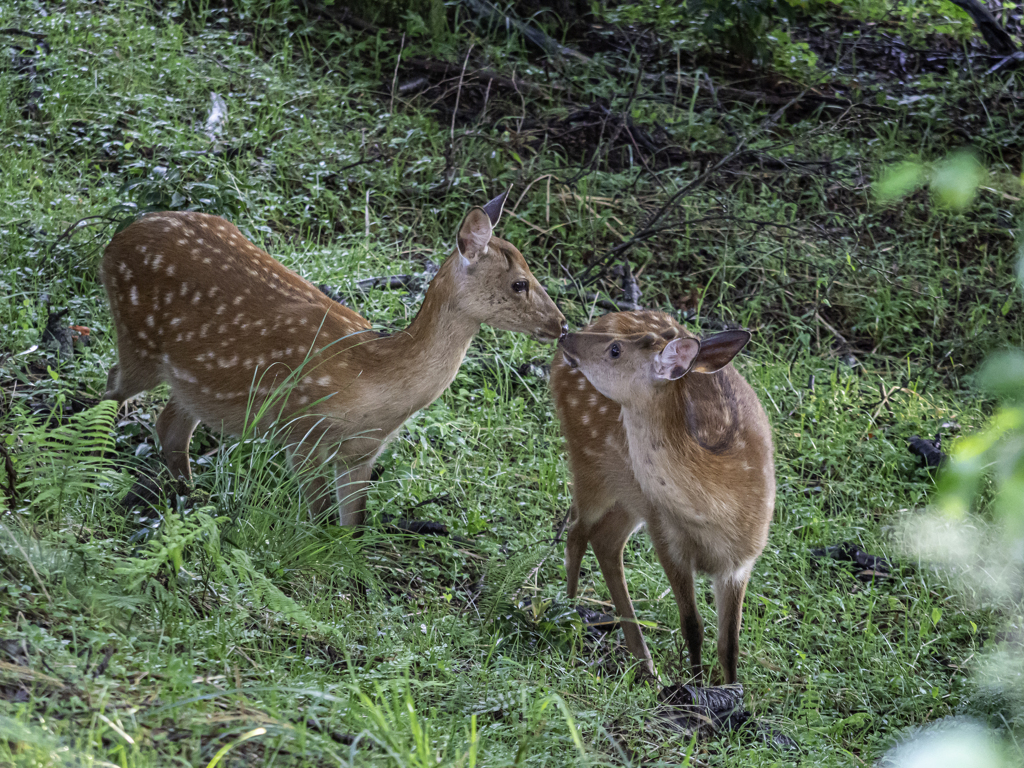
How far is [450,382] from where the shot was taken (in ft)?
13.9

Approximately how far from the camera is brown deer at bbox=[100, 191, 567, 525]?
13.5 ft

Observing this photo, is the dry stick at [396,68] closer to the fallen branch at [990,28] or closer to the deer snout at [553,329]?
the deer snout at [553,329]

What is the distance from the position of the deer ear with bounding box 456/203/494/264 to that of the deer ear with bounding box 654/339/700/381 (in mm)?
994

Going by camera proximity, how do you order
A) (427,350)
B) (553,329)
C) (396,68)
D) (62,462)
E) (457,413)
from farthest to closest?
(396,68), (457,413), (553,329), (427,350), (62,462)

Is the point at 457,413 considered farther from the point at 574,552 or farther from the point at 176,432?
the point at 176,432

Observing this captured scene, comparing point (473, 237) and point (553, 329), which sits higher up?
point (473, 237)

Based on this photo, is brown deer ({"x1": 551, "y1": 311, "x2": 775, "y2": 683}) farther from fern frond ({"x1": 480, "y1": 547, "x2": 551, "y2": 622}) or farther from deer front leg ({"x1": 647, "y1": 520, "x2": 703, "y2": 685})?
fern frond ({"x1": 480, "y1": 547, "x2": 551, "y2": 622})

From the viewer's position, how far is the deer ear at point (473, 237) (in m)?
4.26

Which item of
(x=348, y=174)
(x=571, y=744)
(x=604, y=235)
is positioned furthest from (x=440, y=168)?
(x=571, y=744)

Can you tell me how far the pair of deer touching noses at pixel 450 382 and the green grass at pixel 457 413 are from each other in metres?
0.23

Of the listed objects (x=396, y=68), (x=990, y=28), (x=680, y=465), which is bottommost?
(x=396, y=68)

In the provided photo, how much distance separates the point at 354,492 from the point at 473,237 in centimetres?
117

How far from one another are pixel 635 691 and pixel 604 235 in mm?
3805

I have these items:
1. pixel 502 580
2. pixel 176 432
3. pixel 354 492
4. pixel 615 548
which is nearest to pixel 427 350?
pixel 354 492
